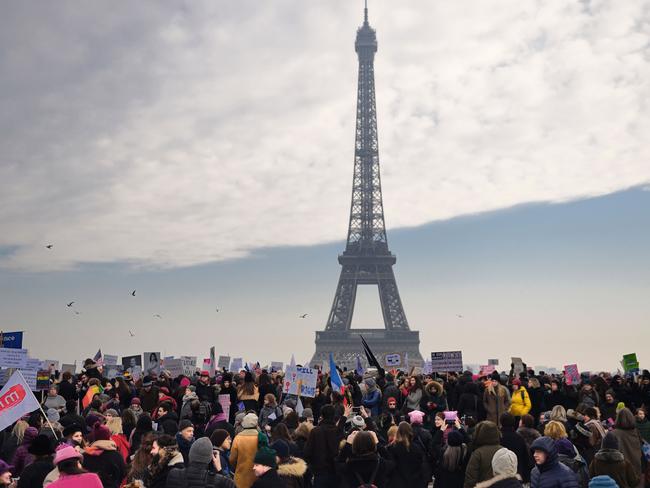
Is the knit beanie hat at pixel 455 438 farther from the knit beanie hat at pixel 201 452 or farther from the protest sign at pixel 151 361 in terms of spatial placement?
the protest sign at pixel 151 361

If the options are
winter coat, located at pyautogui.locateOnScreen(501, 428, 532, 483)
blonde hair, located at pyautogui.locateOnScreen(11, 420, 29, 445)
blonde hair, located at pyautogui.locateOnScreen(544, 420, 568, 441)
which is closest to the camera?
blonde hair, located at pyautogui.locateOnScreen(544, 420, 568, 441)

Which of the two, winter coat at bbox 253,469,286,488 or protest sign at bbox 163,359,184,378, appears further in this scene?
protest sign at bbox 163,359,184,378

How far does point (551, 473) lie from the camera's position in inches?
323

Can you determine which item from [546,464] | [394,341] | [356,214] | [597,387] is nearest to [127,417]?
[546,464]

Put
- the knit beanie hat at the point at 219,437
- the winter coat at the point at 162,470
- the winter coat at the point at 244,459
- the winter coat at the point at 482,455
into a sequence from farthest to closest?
the knit beanie hat at the point at 219,437 → the winter coat at the point at 244,459 → the winter coat at the point at 482,455 → the winter coat at the point at 162,470

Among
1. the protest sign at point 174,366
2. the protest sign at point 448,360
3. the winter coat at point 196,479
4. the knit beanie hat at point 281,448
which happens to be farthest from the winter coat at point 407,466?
the protest sign at point 174,366

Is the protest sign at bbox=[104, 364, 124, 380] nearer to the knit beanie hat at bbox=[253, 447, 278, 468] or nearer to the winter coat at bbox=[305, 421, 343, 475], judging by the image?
the winter coat at bbox=[305, 421, 343, 475]

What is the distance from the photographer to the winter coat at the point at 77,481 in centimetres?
660

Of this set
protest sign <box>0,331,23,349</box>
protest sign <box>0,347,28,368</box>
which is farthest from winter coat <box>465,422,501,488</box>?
protest sign <box>0,331,23,349</box>

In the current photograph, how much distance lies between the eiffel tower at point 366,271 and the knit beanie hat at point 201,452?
86.7m

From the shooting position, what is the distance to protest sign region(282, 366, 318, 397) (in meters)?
16.4

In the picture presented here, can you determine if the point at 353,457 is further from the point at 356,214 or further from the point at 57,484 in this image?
the point at 356,214

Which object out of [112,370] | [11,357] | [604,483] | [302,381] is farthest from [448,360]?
[604,483]

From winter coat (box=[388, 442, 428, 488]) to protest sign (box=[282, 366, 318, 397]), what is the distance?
606 cm
